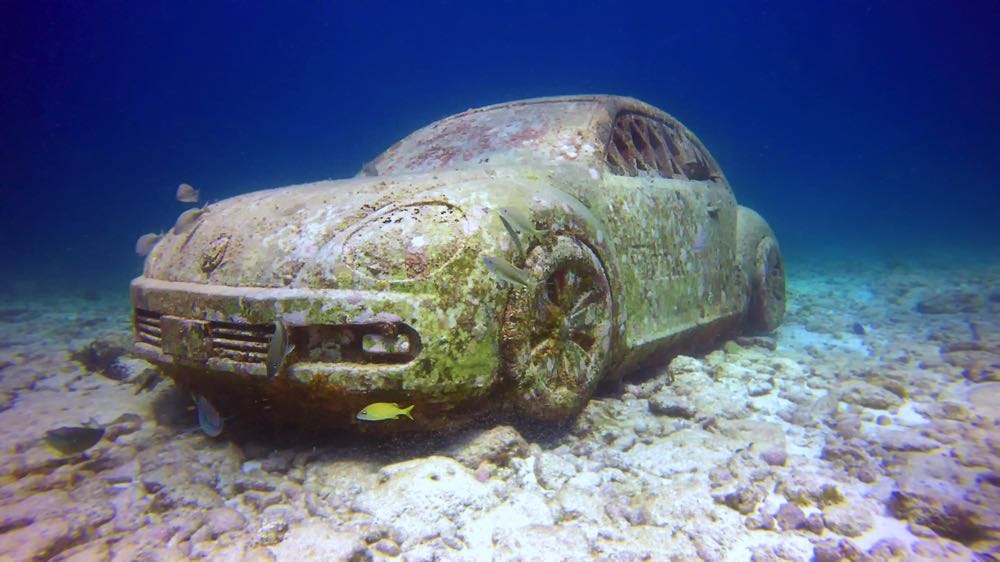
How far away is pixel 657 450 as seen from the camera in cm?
270

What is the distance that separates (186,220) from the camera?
3139mm

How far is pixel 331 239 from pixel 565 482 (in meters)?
1.63

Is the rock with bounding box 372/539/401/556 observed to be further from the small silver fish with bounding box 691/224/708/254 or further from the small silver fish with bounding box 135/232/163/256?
the small silver fish with bounding box 135/232/163/256

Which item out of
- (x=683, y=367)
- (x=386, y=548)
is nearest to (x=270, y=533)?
(x=386, y=548)

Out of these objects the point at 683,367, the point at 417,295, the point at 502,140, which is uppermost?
the point at 502,140

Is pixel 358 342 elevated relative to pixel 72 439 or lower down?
elevated

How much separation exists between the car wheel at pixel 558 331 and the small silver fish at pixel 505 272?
0.26ft

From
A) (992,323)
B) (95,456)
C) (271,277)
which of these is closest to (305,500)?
(271,277)

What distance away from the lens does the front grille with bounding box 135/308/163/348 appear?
2.57 meters

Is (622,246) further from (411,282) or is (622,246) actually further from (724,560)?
(724,560)

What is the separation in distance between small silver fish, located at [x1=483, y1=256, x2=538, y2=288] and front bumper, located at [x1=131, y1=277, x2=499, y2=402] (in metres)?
0.19

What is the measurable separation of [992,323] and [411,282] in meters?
6.90

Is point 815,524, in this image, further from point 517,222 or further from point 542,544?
point 517,222

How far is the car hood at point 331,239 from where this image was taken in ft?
7.28
